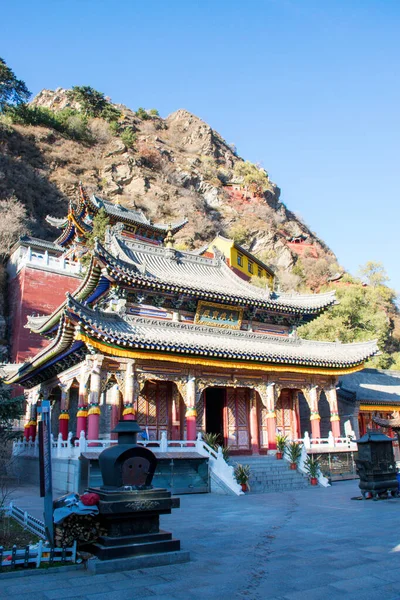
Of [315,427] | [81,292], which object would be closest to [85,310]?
[81,292]

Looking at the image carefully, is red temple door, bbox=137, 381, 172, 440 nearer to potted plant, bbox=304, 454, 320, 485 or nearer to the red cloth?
potted plant, bbox=304, 454, 320, 485

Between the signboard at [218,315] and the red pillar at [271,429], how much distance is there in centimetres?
426

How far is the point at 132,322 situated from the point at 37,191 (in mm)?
40102

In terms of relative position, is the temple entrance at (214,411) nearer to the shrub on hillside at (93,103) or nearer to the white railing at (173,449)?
the white railing at (173,449)

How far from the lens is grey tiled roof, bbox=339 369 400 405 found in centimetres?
2716

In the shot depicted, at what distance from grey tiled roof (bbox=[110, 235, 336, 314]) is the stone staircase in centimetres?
658

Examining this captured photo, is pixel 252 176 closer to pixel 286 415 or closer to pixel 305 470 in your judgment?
pixel 286 415

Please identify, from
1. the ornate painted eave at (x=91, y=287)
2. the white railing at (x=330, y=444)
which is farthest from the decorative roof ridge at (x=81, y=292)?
the white railing at (x=330, y=444)

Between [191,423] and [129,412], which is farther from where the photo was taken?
[191,423]

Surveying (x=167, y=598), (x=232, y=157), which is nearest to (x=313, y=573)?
(x=167, y=598)

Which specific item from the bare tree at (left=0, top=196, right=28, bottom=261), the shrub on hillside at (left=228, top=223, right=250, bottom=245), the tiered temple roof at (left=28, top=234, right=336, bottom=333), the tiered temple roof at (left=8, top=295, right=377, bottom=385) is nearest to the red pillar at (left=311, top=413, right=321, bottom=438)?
the tiered temple roof at (left=8, top=295, right=377, bottom=385)

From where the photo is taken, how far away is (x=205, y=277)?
75.1 ft

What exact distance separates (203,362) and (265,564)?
37.6 ft

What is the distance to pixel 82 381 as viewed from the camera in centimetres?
1677
